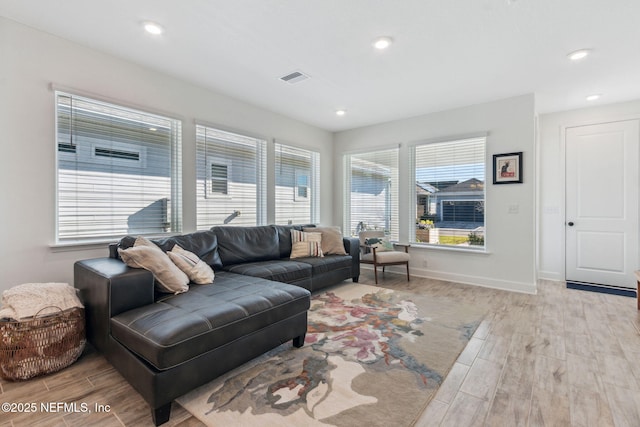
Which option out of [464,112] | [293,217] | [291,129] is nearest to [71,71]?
[291,129]

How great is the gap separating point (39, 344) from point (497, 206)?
501 centimetres

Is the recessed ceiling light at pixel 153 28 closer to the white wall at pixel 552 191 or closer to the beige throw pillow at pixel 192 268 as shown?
the beige throw pillow at pixel 192 268

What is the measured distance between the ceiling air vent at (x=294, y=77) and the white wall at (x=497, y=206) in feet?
7.54

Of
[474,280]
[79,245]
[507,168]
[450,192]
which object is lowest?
[474,280]

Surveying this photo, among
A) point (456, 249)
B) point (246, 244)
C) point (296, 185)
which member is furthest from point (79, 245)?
point (456, 249)

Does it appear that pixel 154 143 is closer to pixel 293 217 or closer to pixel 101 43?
pixel 101 43

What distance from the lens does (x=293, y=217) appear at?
16.8 feet

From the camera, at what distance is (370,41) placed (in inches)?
104

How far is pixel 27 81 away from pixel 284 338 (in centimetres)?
301

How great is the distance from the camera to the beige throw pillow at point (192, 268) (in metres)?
2.62

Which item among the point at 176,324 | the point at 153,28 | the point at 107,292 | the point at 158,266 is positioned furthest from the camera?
the point at 153,28

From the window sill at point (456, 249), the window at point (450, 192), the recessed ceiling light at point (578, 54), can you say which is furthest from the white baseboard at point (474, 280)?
the recessed ceiling light at point (578, 54)

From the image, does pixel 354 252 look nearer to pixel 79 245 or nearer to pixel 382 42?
pixel 382 42

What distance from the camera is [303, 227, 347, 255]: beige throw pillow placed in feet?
14.3
